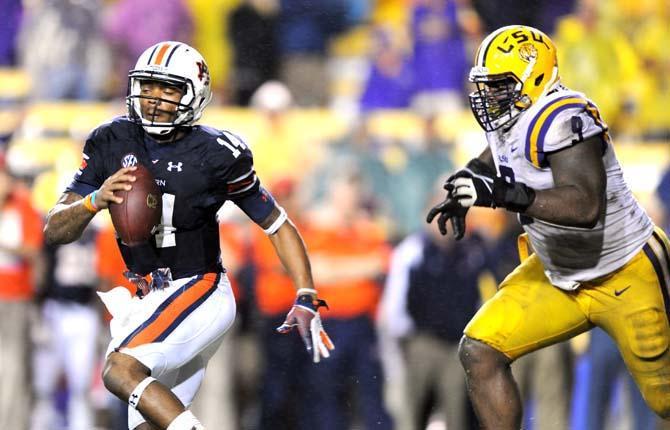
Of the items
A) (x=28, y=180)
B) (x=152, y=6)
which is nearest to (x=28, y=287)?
(x=28, y=180)

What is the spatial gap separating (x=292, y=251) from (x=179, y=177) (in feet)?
1.72

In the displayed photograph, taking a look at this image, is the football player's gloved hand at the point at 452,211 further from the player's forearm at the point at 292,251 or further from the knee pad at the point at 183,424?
the knee pad at the point at 183,424

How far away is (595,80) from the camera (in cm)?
906

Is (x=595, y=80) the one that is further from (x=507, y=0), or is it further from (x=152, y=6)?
(x=152, y=6)

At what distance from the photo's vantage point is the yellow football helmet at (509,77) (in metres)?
4.85

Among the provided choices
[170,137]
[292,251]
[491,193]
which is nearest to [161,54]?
[170,137]

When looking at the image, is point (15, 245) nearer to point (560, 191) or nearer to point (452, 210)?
point (452, 210)

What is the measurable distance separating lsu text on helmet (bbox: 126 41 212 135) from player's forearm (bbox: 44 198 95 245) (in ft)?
1.22

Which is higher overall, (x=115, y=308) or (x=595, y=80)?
(x=595, y=80)

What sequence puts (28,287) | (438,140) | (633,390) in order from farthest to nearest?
1. (438,140)
2. (28,287)
3. (633,390)

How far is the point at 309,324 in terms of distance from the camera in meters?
4.84

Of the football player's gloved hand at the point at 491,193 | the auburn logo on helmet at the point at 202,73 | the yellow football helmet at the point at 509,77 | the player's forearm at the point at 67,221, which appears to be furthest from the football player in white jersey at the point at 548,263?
the player's forearm at the point at 67,221

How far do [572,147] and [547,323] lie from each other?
2.36ft

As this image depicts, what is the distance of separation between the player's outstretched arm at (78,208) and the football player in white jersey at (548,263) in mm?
1106
